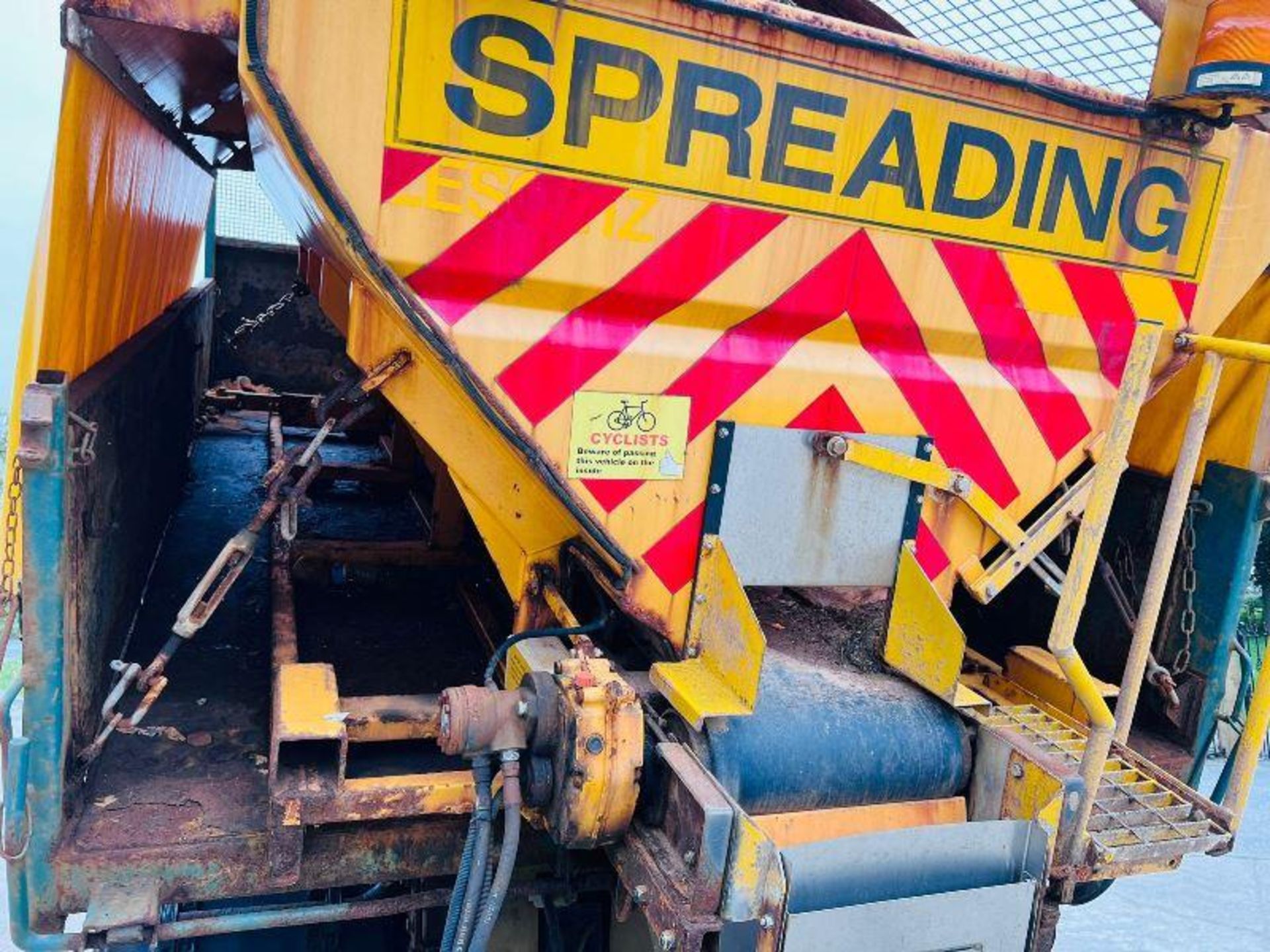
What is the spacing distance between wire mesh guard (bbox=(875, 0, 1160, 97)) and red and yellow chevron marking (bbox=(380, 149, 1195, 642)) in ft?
7.56

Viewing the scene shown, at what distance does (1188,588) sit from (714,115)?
5.35 feet

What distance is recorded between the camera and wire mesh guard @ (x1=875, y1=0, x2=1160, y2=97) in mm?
4059

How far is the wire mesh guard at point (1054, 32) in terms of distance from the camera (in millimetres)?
4059

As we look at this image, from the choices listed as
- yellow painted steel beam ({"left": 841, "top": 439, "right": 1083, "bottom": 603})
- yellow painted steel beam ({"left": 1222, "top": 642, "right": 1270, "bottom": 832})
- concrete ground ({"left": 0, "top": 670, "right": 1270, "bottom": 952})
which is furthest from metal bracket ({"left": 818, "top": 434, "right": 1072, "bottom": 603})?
concrete ground ({"left": 0, "top": 670, "right": 1270, "bottom": 952})

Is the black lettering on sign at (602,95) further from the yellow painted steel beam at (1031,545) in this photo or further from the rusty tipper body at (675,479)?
the yellow painted steel beam at (1031,545)

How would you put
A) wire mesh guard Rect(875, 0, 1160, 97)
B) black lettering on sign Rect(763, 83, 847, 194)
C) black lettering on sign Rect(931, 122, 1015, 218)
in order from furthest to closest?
1. wire mesh guard Rect(875, 0, 1160, 97)
2. black lettering on sign Rect(931, 122, 1015, 218)
3. black lettering on sign Rect(763, 83, 847, 194)

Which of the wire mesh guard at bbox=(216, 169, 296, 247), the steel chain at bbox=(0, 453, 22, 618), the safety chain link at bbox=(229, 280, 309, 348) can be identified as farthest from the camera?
the wire mesh guard at bbox=(216, 169, 296, 247)

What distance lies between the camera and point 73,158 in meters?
1.65

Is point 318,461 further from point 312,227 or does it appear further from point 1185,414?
point 1185,414

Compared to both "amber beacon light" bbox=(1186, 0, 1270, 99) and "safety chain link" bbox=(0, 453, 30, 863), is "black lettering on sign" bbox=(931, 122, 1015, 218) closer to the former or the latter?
"amber beacon light" bbox=(1186, 0, 1270, 99)

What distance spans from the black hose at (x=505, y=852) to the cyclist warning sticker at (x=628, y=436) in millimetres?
534

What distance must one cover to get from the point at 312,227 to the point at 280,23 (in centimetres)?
75

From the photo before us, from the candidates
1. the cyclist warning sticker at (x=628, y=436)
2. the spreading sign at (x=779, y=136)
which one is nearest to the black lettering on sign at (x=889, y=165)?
the spreading sign at (x=779, y=136)

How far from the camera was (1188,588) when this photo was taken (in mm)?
2445
